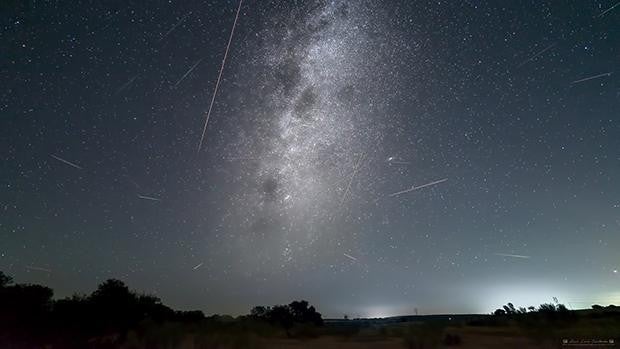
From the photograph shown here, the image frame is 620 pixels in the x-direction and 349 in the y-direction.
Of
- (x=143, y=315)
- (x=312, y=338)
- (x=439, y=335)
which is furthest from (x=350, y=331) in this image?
(x=143, y=315)

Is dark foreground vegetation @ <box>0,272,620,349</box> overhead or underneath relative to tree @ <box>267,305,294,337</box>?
underneath

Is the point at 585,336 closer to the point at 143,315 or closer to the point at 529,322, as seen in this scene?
the point at 529,322

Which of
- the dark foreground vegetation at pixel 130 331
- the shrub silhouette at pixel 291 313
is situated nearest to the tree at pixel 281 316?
the shrub silhouette at pixel 291 313

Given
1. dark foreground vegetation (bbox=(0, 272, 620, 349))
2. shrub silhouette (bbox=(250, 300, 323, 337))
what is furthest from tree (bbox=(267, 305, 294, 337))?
dark foreground vegetation (bbox=(0, 272, 620, 349))

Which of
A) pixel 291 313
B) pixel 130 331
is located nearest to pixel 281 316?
pixel 291 313

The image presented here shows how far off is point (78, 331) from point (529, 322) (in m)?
26.9

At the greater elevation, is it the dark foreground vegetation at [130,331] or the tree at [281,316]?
the tree at [281,316]

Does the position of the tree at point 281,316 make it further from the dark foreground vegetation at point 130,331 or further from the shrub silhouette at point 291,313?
the dark foreground vegetation at point 130,331

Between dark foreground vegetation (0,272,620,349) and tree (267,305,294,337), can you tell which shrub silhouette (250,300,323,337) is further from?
dark foreground vegetation (0,272,620,349)

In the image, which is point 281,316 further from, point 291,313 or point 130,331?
point 130,331

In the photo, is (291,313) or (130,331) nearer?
(130,331)

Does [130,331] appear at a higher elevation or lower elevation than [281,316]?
lower

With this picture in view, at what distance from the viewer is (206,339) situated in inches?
953

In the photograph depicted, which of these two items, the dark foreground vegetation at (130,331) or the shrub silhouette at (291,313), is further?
the shrub silhouette at (291,313)
